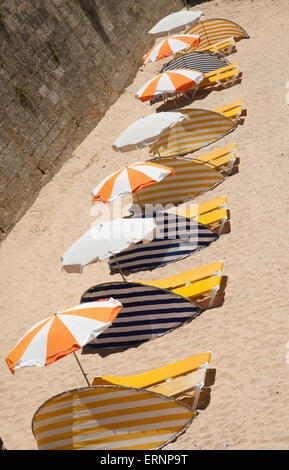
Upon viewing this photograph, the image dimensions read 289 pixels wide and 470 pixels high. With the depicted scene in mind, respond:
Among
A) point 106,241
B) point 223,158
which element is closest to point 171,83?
point 223,158

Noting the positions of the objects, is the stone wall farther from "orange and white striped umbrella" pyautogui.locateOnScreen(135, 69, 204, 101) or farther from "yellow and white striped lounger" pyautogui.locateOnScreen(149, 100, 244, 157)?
"yellow and white striped lounger" pyautogui.locateOnScreen(149, 100, 244, 157)

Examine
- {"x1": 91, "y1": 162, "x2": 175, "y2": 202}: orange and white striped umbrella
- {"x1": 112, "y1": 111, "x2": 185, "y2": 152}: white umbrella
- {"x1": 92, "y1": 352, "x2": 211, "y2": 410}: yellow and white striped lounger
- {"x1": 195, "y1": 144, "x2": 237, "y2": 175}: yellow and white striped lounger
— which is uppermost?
{"x1": 91, "y1": 162, "x2": 175, "y2": 202}: orange and white striped umbrella

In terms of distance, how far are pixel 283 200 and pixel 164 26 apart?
10933mm

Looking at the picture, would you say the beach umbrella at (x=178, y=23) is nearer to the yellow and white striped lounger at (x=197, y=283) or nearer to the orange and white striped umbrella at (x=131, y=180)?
the orange and white striped umbrella at (x=131, y=180)

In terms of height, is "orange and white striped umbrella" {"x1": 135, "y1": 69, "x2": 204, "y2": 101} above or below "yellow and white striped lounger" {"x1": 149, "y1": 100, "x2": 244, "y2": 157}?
above

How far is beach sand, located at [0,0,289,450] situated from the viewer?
7.57m

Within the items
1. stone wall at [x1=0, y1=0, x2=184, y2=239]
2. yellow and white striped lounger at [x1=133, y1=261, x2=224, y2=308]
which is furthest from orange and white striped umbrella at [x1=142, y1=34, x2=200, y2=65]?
yellow and white striped lounger at [x1=133, y1=261, x2=224, y2=308]

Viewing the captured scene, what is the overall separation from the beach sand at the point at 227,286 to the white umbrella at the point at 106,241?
1.48m

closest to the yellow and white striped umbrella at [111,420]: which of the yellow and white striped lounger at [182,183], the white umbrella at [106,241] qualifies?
the white umbrella at [106,241]

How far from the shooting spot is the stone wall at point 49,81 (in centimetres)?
1515

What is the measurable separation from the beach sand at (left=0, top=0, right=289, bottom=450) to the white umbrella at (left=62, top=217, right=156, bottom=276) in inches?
58.3

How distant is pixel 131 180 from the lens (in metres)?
11.4

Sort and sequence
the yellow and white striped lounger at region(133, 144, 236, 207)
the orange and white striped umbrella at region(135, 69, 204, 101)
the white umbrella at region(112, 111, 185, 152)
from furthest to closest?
the orange and white striped umbrella at region(135, 69, 204, 101) → the white umbrella at region(112, 111, 185, 152) → the yellow and white striped lounger at region(133, 144, 236, 207)
